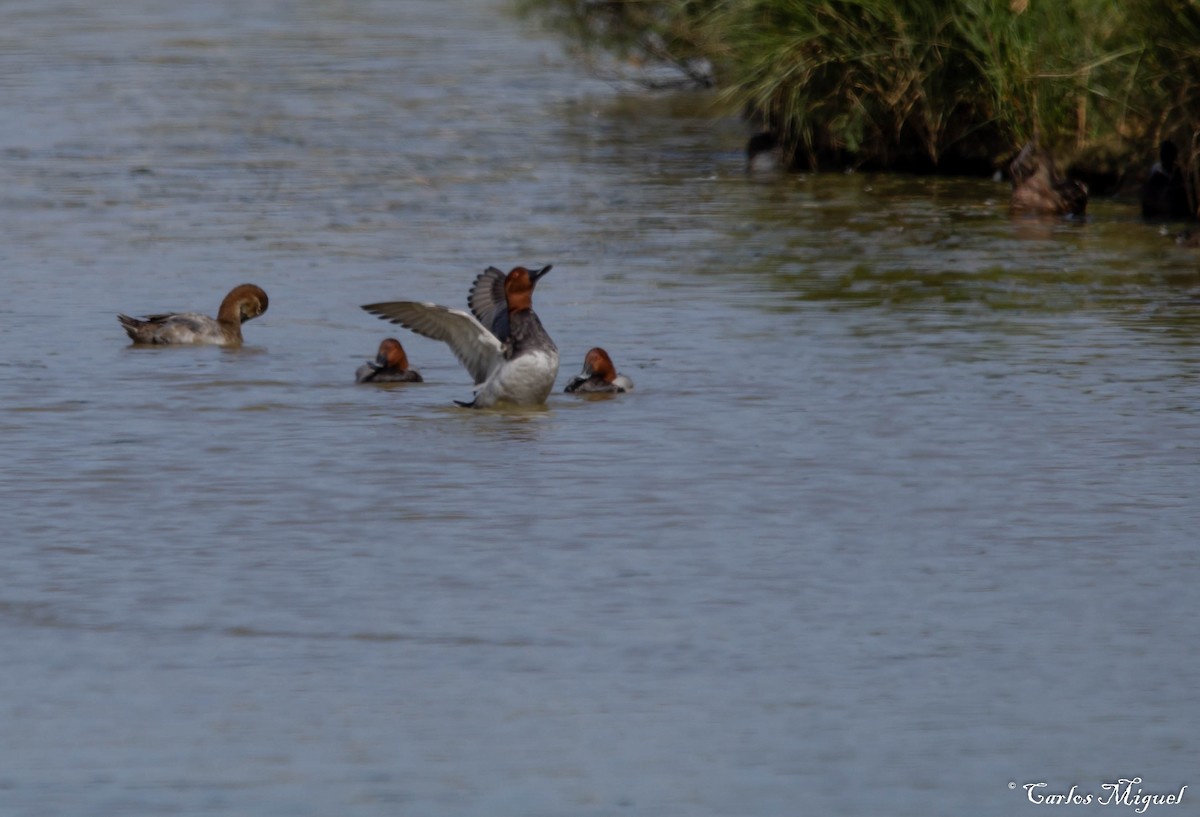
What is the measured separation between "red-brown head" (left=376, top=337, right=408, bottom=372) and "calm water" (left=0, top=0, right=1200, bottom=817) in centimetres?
27

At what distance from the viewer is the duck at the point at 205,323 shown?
12883mm

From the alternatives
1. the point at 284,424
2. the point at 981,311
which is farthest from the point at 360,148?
the point at 284,424

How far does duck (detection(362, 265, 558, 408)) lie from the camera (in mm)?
11008

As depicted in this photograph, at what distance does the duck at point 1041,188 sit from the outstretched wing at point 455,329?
728cm

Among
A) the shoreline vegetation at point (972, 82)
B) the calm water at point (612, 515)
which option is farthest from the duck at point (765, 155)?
the calm water at point (612, 515)

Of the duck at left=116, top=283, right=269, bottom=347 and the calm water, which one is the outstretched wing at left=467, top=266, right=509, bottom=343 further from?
the duck at left=116, top=283, right=269, bottom=347

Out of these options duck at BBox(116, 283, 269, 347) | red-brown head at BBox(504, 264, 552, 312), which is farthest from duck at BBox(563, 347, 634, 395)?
duck at BBox(116, 283, 269, 347)

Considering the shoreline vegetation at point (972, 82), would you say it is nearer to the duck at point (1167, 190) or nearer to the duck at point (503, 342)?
the duck at point (1167, 190)

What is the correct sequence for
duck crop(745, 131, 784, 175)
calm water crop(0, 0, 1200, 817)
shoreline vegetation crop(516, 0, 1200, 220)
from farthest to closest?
1. duck crop(745, 131, 784, 175)
2. shoreline vegetation crop(516, 0, 1200, 220)
3. calm water crop(0, 0, 1200, 817)

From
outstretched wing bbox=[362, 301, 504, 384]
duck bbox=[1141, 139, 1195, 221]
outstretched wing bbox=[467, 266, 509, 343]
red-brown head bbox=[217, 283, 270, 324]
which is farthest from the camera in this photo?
duck bbox=[1141, 139, 1195, 221]

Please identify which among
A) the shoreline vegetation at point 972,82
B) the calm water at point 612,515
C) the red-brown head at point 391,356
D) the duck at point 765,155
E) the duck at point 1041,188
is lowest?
the calm water at point 612,515

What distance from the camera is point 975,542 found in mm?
8453

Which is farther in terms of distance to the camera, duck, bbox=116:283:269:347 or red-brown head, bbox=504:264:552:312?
duck, bbox=116:283:269:347

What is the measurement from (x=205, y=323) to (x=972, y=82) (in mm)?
8087
